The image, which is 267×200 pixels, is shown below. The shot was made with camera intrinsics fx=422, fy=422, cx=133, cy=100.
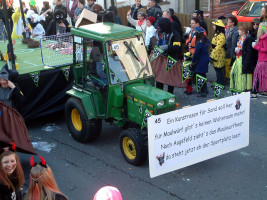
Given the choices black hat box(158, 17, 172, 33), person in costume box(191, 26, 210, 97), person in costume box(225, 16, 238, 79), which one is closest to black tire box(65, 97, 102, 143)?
black hat box(158, 17, 172, 33)

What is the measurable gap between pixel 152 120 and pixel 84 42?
2.31m

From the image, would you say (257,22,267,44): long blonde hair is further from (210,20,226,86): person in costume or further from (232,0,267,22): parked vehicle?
(232,0,267,22): parked vehicle

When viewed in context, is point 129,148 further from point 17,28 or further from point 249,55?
point 17,28

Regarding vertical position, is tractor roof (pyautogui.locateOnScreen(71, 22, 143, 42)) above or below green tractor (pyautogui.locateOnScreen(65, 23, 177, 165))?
above

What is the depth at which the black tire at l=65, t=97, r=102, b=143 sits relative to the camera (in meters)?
7.35

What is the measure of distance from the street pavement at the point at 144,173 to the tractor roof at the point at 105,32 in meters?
1.98

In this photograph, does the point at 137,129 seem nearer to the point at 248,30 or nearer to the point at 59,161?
the point at 59,161

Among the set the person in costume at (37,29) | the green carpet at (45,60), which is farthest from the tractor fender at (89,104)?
the person in costume at (37,29)

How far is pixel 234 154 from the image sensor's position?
708 centimetres

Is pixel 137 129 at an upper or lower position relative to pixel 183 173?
upper

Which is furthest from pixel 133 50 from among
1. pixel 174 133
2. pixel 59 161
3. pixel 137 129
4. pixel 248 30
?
pixel 248 30

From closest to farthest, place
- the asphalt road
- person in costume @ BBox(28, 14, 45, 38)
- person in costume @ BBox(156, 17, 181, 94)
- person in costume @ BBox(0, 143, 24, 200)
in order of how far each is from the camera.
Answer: person in costume @ BBox(0, 143, 24, 200) < the asphalt road < person in costume @ BBox(156, 17, 181, 94) < person in costume @ BBox(28, 14, 45, 38)

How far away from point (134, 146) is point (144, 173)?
443 mm

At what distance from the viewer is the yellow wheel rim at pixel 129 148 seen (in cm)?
670
